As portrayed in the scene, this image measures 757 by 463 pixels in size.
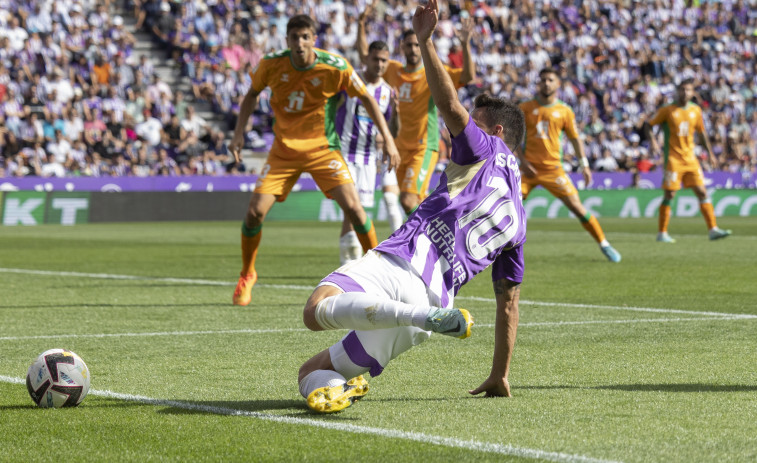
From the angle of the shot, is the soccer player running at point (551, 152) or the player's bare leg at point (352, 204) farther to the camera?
the soccer player running at point (551, 152)

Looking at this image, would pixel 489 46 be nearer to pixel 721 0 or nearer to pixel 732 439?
pixel 721 0

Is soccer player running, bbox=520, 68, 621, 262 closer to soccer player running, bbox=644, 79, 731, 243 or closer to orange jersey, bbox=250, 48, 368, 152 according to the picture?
soccer player running, bbox=644, 79, 731, 243

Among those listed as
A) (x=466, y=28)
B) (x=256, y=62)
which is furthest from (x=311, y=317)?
(x=256, y=62)

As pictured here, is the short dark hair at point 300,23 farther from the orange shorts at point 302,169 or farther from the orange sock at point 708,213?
the orange sock at point 708,213

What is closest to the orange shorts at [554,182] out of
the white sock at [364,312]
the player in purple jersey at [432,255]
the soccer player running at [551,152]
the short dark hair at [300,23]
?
the soccer player running at [551,152]

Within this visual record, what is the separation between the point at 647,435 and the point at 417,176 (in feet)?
30.8

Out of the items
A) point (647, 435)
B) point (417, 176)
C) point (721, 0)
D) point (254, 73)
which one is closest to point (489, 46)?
point (721, 0)

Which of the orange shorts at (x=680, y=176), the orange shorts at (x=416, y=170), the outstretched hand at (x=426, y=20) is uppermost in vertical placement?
the outstretched hand at (x=426, y=20)

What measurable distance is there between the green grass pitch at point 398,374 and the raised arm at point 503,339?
0.10 metres

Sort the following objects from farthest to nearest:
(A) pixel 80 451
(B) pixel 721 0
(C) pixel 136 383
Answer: (B) pixel 721 0
(C) pixel 136 383
(A) pixel 80 451

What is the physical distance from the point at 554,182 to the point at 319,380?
10.2 m

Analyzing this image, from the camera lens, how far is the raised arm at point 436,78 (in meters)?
4.82

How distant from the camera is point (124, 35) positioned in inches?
1181

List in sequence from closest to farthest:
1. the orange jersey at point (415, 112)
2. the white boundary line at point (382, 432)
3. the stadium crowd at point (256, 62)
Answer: the white boundary line at point (382, 432), the orange jersey at point (415, 112), the stadium crowd at point (256, 62)
